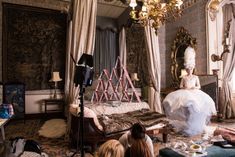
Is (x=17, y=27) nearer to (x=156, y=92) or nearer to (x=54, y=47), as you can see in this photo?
(x=54, y=47)

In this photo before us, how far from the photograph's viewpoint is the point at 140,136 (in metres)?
1.82

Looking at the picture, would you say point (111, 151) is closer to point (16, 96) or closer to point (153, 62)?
point (153, 62)

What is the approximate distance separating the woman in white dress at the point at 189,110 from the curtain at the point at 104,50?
2905 mm

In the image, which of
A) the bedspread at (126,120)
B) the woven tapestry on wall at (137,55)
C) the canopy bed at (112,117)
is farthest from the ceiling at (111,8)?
the bedspread at (126,120)

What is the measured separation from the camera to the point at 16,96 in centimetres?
559

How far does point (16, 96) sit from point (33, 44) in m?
1.68

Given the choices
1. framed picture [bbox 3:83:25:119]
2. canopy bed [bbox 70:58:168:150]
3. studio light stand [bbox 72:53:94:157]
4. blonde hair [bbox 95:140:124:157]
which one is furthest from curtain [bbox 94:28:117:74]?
blonde hair [bbox 95:140:124:157]

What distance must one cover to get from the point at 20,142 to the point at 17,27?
4.72 m

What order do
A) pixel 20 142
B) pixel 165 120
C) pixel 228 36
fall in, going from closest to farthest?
1. pixel 20 142
2. pixel 165 120
3. pixel 228 36

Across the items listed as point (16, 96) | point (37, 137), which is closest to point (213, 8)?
point (37, 137)

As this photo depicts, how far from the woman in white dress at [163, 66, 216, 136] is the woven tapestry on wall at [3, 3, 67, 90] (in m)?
3.70

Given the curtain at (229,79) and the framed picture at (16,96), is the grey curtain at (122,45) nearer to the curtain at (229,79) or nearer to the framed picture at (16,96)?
the curtain at (229,79)

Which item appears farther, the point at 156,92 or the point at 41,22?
the point at 41,22

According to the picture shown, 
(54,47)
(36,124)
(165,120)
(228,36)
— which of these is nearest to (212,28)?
(228,36)
